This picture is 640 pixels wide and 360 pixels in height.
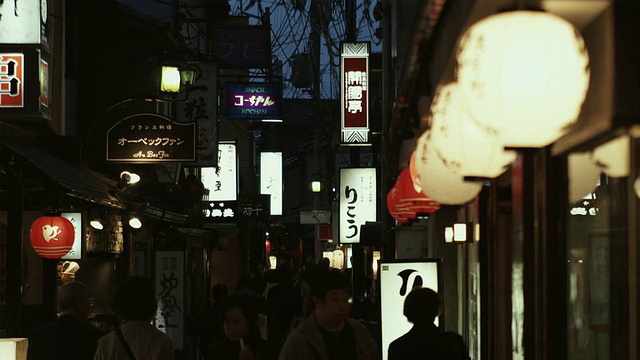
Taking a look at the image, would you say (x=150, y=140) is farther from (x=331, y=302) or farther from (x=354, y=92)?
(x=331, y=302)

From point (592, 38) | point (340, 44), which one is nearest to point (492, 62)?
point (592, 38)

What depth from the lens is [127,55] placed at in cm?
2620

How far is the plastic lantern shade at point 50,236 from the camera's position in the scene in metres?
15.0

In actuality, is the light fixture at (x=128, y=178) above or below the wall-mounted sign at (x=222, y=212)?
above

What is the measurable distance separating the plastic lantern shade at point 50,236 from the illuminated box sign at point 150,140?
372 centimetres

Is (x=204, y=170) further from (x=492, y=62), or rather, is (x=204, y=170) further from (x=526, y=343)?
(x=492, y=62)

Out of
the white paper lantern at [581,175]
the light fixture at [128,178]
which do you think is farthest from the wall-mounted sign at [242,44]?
the white paper lantern at [581,175]

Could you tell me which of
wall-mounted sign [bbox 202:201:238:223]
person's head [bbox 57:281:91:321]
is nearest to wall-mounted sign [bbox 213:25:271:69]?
wall-mounted sign [bbox 202:201:238:223]

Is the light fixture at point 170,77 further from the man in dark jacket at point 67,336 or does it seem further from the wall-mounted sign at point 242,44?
the man in dark jacket at point 67,336

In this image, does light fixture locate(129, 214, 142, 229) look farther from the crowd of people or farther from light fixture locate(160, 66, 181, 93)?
the crowd of people

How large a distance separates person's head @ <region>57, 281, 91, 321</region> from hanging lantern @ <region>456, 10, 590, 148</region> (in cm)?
503

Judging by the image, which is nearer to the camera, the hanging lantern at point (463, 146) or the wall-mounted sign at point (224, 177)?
the hanging lantern at point (463, 146)

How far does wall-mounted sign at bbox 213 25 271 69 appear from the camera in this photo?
25.5m

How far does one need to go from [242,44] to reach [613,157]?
2002cm
